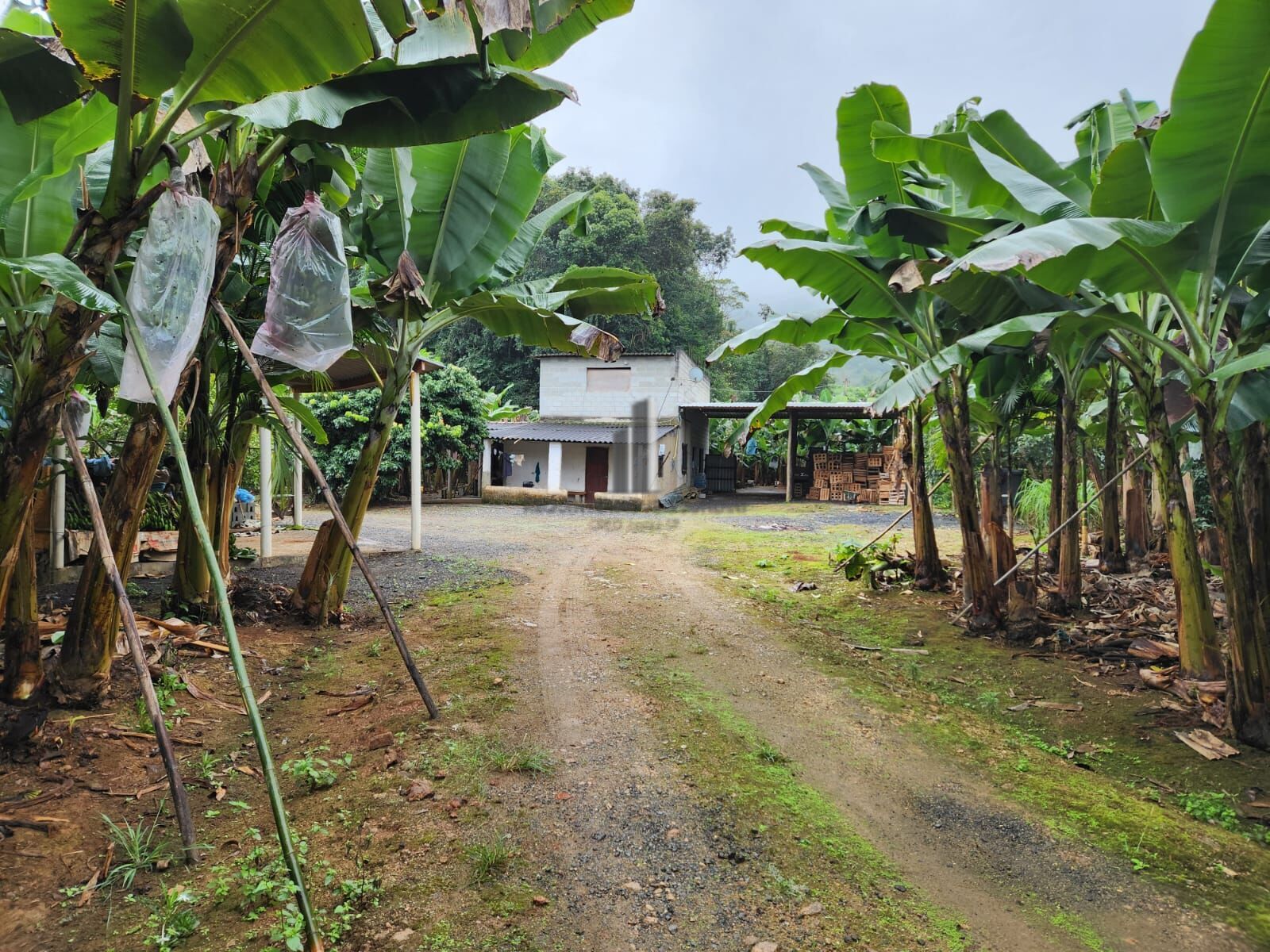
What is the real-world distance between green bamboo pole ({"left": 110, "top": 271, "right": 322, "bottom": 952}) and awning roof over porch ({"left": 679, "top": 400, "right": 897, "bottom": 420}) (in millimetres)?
17644

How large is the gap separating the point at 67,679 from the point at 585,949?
351 centimetres

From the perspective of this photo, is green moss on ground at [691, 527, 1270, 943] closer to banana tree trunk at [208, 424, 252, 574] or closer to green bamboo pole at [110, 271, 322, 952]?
green bamboo pole at [110, 271, 322, 952]

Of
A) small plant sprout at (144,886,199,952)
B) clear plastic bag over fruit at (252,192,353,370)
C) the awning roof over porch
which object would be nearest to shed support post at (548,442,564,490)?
the awning roof over porch

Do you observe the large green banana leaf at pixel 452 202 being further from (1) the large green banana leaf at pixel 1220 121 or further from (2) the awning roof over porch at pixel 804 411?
(2) the awning roof over porch at pixel 804 411

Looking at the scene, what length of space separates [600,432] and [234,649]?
2010 centimetres

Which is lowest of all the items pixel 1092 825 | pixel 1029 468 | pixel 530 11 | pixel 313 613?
pixel 1092 825

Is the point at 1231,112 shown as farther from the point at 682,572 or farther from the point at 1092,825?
the point at 682,572

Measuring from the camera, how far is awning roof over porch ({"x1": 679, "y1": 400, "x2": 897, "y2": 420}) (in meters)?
20.9

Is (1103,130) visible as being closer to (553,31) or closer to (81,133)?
(553,31)

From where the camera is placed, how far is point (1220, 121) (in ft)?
10.7

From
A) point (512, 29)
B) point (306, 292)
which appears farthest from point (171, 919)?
point (512, 29)

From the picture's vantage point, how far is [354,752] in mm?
3678

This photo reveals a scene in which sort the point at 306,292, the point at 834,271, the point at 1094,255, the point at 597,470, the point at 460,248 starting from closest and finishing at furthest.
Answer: the point at 1094,255 < the point at 306,292 < the point at 460,248 < the point at 834,271 < the point at 597,470

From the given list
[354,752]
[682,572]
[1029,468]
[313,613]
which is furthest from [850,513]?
[354,752]
